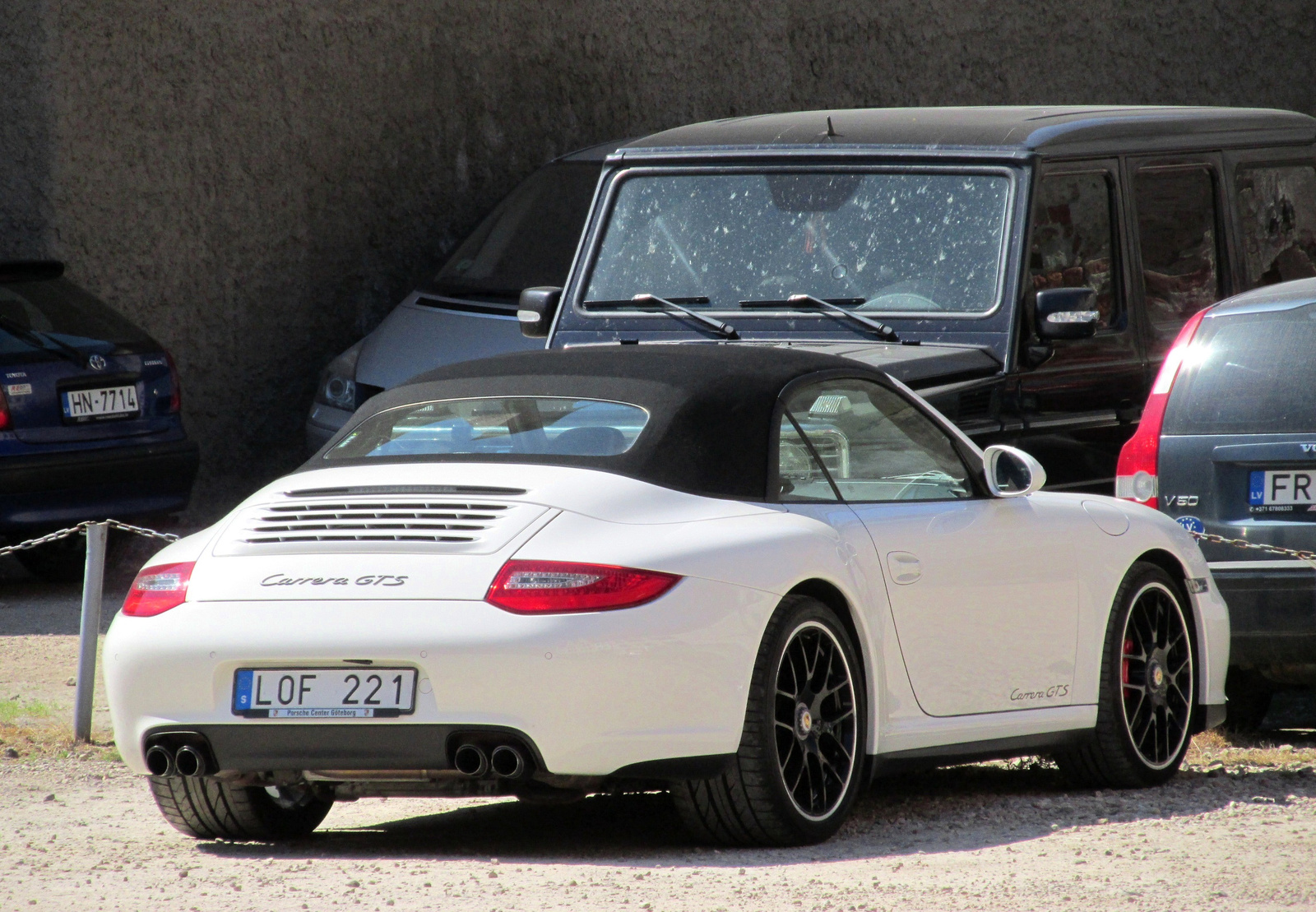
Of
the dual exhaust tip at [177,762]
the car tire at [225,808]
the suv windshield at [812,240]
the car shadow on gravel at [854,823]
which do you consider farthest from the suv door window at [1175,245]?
the dual exhaust tip at [177,762]

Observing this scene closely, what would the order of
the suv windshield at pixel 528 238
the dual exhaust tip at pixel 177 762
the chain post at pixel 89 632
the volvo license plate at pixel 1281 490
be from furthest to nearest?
1. the suv windshield at pixel 528 238
2. the chain post at pixel 89 632
3. the volvo license plate at pixel 1281 490
4. the dual exhaust tip at pixel 177 762

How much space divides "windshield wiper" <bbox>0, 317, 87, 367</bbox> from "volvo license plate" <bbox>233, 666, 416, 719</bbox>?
6.09 metres

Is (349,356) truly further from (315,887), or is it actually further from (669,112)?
(315,887)

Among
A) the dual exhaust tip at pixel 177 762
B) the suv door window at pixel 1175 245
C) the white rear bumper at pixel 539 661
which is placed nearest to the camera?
the white rear bumper at pixel 539 661

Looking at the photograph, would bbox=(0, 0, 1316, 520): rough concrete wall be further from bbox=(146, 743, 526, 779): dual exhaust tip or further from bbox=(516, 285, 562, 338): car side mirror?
bbox=(146, 743, 526, 779): dual exhaust tip

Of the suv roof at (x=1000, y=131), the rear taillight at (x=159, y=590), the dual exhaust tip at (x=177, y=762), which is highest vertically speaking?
the suv roof at (x=1000, y=131)

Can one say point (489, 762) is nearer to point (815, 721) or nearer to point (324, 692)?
point (324, 692)

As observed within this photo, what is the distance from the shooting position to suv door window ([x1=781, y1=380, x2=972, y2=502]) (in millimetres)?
5984

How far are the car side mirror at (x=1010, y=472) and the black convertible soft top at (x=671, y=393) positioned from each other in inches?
15.4

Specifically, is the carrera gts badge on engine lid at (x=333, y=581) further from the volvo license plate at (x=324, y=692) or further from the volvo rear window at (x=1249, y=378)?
the volvo rear window at (x=1249, y=378)

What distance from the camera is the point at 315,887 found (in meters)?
5.03

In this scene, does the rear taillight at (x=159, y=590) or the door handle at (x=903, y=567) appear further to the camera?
the door handle at (x=903, y=567)

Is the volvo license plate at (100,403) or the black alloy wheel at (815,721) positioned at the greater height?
the black alloy wheel at (815,721)

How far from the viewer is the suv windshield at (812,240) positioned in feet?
27.5
